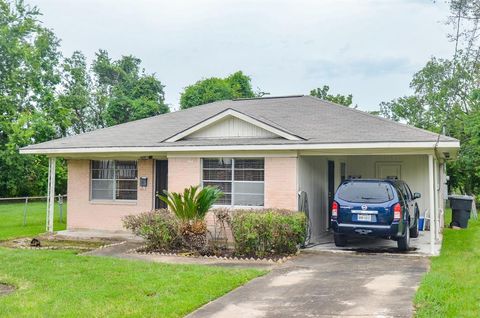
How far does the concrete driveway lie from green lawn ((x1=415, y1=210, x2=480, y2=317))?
22 centimetres

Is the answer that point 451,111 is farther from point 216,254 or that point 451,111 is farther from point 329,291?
point 329,291

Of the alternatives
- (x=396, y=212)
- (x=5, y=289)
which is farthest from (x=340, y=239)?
(x=5, y=289)

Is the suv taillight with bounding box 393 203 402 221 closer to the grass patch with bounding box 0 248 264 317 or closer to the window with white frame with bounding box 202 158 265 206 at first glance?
the window with white frame with bounding box 202 158 265 206

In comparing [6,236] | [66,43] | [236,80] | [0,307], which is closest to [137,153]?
[6,236]

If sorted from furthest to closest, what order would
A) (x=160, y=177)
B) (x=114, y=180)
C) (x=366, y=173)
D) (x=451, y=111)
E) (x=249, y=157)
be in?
(x=451, y=111), (x=366, y=173), (x=114, y=180), (x=160, y=177), (x=249, y=157)

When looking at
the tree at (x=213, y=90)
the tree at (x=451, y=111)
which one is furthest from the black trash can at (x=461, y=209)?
the tree at (x=213, y=90)

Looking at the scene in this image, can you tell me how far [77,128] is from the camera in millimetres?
44594

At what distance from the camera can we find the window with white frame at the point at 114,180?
15.5 m

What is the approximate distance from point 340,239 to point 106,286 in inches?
247

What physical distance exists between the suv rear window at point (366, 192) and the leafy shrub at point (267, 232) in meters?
1.26

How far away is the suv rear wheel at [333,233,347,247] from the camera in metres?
11.9

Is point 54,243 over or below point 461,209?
below

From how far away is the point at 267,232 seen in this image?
1080 cm

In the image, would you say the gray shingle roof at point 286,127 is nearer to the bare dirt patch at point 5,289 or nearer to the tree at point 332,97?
the bare dirt patch at point 5,289
